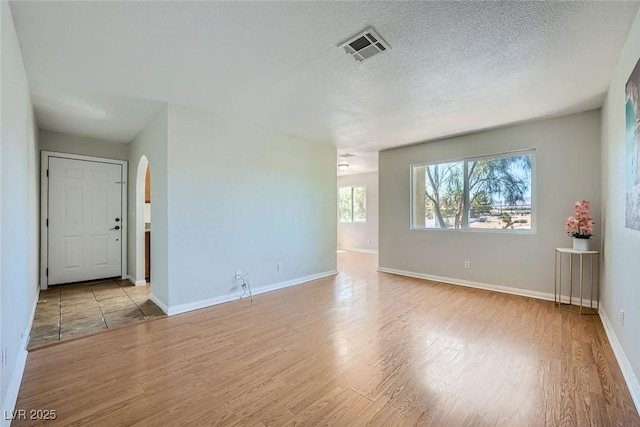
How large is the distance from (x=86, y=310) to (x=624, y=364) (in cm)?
528

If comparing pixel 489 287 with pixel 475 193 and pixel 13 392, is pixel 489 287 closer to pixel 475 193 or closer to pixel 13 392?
pixel 475 193

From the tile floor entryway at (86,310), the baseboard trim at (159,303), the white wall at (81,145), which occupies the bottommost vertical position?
the tile floor entryway at (86,310)

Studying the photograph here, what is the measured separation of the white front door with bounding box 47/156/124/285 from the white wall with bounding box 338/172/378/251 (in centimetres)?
620

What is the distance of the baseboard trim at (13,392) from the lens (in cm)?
158

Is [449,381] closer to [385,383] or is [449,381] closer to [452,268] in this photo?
[385,383]

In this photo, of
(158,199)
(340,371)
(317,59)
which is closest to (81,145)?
(158,199)

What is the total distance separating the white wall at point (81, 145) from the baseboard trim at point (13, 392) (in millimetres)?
3536

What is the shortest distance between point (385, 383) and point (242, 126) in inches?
141

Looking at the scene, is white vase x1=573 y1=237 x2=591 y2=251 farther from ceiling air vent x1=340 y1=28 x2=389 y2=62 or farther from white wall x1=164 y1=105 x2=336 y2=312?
white wall x1=164 y1=105 x2=336 y2=312

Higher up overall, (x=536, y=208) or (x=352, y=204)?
(x=352, y=204)

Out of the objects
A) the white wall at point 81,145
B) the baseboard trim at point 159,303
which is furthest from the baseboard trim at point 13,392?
the white wall at point 81,145

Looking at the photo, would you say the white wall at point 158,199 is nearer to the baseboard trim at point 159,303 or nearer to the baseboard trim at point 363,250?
the baseboard trim at point 159,303

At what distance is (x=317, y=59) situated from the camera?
239 cm

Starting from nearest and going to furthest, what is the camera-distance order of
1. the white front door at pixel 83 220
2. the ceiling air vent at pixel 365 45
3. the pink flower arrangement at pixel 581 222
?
1. the ceiling air vent at pixel 365 45
2. the pink flower arrangement at pixel 581 222
3. the white front door at pixel 83 220
